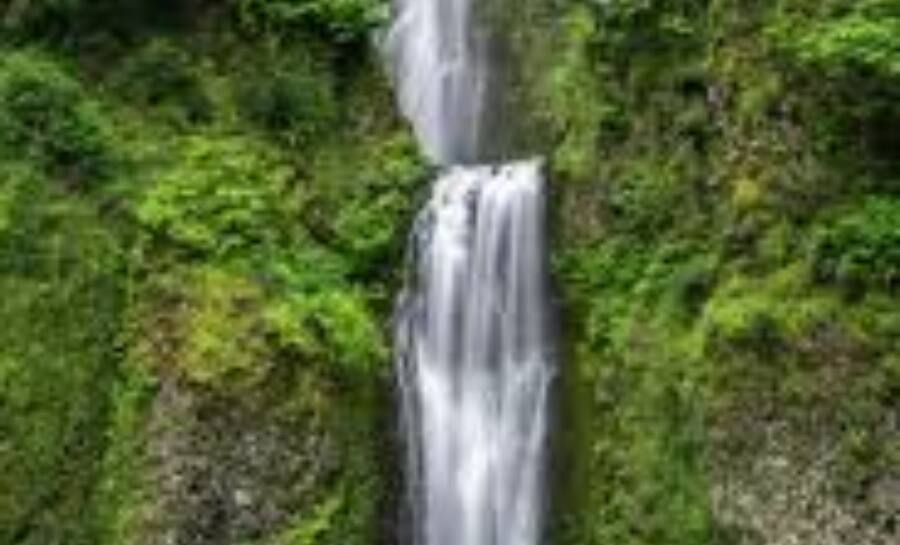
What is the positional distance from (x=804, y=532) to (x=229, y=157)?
5.93m

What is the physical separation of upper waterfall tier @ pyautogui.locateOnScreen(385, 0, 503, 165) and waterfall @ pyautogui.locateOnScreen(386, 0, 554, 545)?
801mm

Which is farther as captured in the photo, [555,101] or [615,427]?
[555,101]

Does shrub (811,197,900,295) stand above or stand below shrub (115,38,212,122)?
below

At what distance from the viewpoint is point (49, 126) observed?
15.7 m

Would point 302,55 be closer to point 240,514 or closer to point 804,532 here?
point 240,514

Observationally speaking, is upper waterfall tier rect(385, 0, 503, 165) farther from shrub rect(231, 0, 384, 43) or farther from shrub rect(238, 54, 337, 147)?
shrub rect(238, 54, 337, 147)

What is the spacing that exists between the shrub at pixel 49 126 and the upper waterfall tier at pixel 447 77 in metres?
2.95

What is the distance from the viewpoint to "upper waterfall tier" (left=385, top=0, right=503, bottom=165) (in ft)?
55.7

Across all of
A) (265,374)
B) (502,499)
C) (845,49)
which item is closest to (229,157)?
(265,374)

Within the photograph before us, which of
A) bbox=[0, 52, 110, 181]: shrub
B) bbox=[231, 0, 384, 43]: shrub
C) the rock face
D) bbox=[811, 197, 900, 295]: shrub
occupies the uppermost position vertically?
bbox=[231, 0, 384, 43]: shrub

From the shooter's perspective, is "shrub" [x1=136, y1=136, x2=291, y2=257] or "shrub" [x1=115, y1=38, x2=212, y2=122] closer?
"shrub" [x1=136, y1=136, x2=291, y2=257]

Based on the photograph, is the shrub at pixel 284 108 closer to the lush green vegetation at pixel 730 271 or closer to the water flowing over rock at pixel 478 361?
the water flowing over rock at pixel 478 361

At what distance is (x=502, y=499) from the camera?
14297 mm

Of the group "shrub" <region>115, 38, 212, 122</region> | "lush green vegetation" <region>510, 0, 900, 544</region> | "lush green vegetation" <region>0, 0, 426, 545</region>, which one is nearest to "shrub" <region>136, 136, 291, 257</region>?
"lush green vegetation" <region>0, 0, 426, 545</region>
